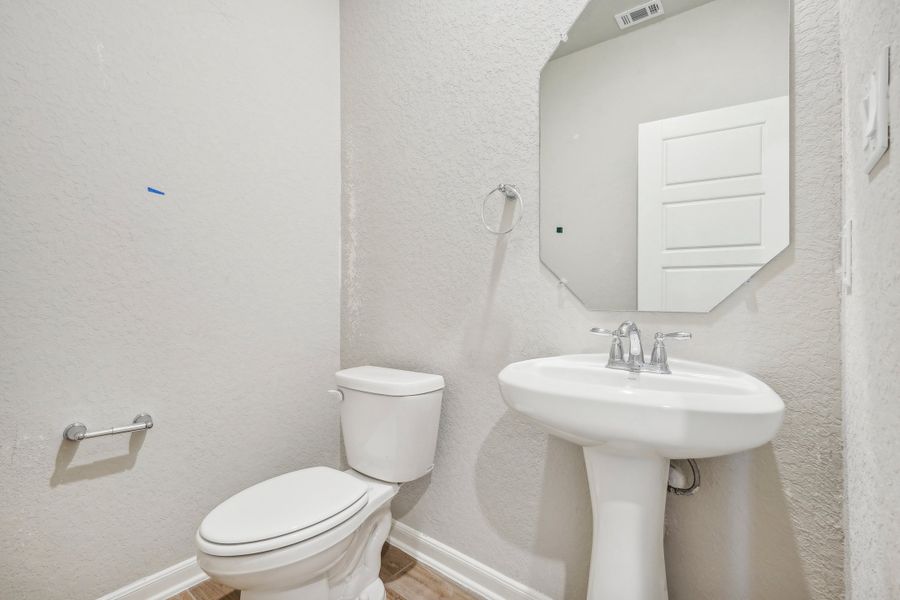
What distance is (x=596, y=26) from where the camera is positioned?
1.13 meters

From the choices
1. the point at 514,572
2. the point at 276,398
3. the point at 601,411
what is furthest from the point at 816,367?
the point at 276,398

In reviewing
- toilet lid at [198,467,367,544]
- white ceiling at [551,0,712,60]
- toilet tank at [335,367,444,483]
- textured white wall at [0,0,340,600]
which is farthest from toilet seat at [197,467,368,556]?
white ceiling at [551,0,712,60]

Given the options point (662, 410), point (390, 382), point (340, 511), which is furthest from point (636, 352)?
point (340, 511)

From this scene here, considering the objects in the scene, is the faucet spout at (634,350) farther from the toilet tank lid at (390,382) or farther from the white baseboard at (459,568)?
the white baseboard at (459,568)

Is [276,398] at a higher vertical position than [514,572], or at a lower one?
higher

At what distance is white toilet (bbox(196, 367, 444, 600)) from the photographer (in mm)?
948

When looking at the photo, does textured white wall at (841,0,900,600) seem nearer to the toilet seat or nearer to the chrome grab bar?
the toilet seat

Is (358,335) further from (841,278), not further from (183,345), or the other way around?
(841,278)

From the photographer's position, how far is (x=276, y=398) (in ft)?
5.19

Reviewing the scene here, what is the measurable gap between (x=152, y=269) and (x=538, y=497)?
1.42 meters

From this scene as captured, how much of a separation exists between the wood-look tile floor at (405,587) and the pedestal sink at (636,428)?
641 mm

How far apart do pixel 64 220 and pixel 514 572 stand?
170cm

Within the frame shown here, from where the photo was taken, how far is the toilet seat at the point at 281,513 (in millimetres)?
945

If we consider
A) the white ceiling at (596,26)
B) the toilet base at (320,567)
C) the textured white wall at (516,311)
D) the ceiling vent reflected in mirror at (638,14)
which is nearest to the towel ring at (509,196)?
the textured white wall at (516,311)
